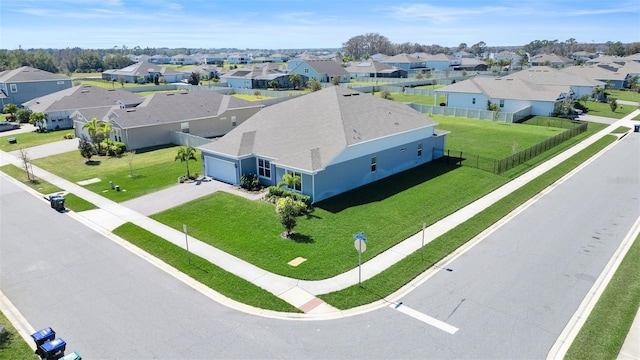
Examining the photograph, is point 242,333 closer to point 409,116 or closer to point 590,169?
point 409,116

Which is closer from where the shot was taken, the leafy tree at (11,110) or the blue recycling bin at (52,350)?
the blue recycling bin at (52,350)

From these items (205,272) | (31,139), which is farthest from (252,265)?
(31,139)

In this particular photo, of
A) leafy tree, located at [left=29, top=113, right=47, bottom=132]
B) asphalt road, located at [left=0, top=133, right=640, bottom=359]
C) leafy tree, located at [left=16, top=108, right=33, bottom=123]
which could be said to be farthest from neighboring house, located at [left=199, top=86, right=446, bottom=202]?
leafy tree, located at [left=16, top=108, right=33, bottom=123]

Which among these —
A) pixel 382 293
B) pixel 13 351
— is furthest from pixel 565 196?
pixel 13 351

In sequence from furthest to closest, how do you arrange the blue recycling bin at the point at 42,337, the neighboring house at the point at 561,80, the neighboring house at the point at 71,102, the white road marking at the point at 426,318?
the neighboring house at the point at 561,80
the neighboring house at the point at 71,102
the white road marking at the point at 426,318
the blue recycling bin at the point at 42,337

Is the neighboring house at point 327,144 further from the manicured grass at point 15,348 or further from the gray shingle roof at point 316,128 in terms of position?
the manicured grass at point 15,348

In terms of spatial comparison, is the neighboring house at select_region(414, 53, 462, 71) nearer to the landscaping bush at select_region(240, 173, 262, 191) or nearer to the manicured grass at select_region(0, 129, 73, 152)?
the manicured grass at select_region(0, 129, 73, 152)

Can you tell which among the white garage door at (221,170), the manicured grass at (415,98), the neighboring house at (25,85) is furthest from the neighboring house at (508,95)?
the neighboring house at (25,85)
